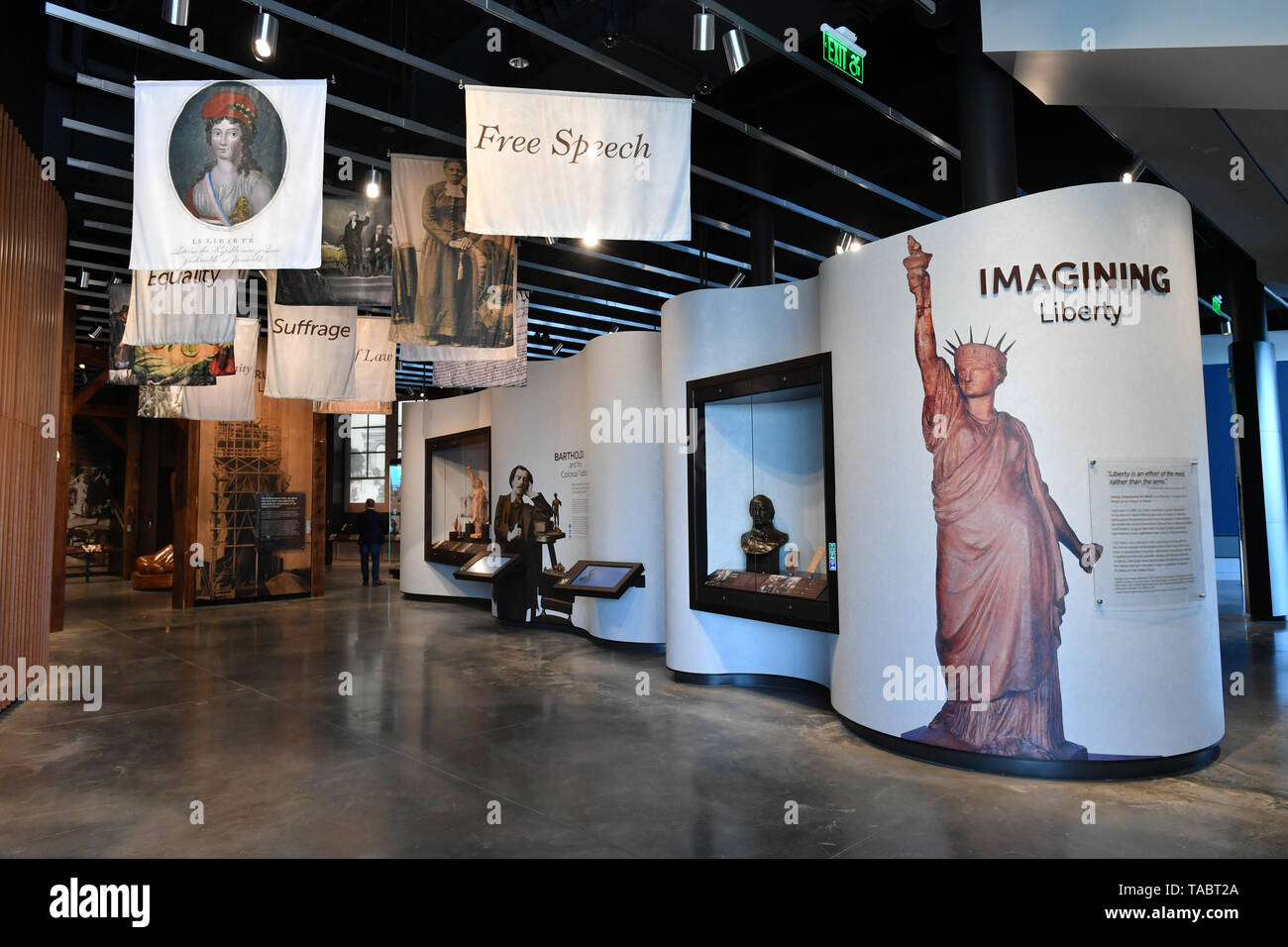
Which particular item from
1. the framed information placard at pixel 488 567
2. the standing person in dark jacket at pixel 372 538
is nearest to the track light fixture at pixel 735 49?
the framed information placard at pixel 488 567

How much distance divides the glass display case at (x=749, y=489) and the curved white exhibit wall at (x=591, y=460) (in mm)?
1260

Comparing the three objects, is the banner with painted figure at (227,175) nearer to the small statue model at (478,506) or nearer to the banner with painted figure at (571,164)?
the banner with painted figure at (571,164)

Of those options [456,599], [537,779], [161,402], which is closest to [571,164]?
[537,779]

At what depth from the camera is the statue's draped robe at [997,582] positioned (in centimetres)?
454

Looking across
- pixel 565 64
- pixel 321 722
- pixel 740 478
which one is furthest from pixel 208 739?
pixel 565 64

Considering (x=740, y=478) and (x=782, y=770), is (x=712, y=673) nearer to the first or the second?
(x=740, y=478)

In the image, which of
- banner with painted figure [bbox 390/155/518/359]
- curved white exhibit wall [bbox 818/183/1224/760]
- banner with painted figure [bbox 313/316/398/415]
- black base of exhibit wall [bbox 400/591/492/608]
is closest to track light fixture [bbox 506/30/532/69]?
banner with painted figure [bbox 390/155/518/359]

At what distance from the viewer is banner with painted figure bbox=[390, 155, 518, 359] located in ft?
20.4

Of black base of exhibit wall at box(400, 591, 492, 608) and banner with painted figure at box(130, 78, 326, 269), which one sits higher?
banner with painted figure at box(130, 78, 326, 269)

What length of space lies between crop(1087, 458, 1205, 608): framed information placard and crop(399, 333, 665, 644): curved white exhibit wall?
457 cm

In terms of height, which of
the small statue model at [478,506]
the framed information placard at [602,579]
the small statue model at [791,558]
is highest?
the small statue model at [478,506]

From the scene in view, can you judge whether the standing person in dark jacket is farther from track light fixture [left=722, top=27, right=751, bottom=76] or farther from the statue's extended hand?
the statue's extended hand

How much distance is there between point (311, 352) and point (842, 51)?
6237 mm

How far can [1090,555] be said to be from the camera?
4488 mm
